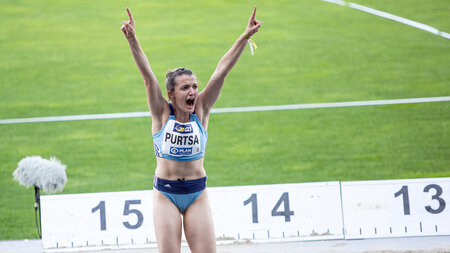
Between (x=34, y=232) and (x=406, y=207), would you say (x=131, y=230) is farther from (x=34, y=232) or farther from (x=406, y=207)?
(x=406, y=207)

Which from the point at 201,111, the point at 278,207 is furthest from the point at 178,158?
the point at 278,207

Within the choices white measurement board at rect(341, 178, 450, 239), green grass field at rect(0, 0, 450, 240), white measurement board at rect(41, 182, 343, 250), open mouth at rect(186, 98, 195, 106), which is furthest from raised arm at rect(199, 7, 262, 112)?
green grass field at rect(0, 0, 450, 240)

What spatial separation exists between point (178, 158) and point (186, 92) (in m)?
0.47

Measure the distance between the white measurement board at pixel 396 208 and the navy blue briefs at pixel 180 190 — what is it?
1894mm

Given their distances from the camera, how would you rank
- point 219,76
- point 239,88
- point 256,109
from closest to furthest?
point 219,76 → point 256,109 → point 239,88

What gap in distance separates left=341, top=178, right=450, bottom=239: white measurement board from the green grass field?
266 centimetres

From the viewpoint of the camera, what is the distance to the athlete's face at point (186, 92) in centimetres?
441

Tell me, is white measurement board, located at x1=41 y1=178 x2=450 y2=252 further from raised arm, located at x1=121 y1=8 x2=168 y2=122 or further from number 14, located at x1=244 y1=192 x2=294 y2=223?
raised arm, located at x1=121 y1=8 x2=168 y2=122

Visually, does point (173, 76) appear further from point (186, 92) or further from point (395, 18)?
point (395, 18)

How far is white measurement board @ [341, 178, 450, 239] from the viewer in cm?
591

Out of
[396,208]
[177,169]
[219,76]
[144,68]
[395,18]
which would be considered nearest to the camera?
[144,68]

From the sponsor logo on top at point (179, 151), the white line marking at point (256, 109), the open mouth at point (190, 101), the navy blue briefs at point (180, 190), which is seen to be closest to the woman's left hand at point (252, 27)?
the open mouth at point (190, 101)

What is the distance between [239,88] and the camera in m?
12.2

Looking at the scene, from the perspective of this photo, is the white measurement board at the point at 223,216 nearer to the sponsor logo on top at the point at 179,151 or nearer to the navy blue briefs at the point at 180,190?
the navy blue briefs at the point at 180,190
